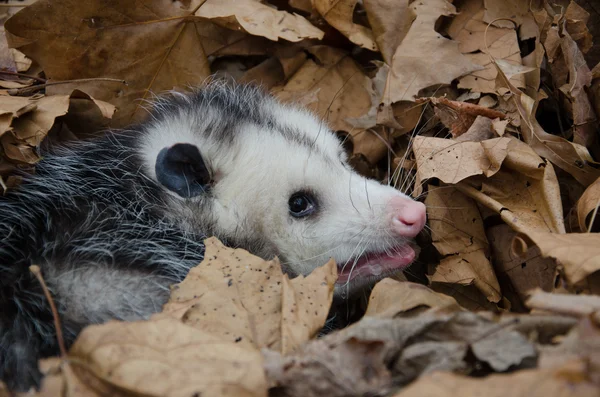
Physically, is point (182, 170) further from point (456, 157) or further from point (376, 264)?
point (456, 157)

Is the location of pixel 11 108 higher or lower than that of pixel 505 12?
lower

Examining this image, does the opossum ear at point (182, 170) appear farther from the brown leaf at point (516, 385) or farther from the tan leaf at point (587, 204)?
the tan leaf at point (587, 204)

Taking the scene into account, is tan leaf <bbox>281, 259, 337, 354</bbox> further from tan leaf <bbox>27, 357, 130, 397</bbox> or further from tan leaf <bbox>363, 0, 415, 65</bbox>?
tan leaf <bbox>363, 0, 415, 65</bbox>

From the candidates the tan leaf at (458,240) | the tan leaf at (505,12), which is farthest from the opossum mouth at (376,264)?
the tan leaf at (505,12)

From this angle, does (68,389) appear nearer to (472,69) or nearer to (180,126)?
(180,126)

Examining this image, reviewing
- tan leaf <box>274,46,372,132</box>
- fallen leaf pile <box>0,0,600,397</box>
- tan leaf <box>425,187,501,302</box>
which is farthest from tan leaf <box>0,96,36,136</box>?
tan leaf <box>425,187,501,302</box>

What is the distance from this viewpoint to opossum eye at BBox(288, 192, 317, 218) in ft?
6.64

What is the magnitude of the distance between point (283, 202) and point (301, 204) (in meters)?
0.06

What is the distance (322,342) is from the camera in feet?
4.60

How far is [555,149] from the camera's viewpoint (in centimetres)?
216

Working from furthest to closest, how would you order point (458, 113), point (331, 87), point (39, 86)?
1. point (331, 87)
2. point (39, 86)
3. point (458, 113)

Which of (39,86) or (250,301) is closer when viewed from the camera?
(250,301)

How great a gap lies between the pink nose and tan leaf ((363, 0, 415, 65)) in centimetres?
97

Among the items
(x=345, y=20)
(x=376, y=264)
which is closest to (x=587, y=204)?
(x=376, y=264)
